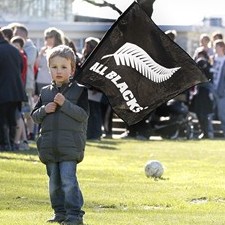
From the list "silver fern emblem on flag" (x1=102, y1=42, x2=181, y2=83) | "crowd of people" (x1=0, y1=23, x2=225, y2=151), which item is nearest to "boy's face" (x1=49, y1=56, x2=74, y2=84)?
"crowd of people" (x1=0, y1=23, x2=225, y2=151)

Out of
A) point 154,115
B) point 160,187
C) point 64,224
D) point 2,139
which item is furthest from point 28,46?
point 64,224

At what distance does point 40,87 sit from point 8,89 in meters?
4.68

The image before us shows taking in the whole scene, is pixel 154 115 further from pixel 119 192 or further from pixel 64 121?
pixel 64 121

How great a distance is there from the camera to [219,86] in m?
27.9

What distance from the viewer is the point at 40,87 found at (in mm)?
25078

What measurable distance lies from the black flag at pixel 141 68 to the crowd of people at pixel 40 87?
2.13 feet

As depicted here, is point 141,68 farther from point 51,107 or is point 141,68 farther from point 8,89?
point 8,89

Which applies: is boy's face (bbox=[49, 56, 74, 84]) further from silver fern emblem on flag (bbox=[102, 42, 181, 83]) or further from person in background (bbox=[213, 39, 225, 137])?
person in background (bbox=[213, 39, 225, 137])

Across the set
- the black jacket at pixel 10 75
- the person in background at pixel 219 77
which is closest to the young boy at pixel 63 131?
the black jacket at pixel 10 75

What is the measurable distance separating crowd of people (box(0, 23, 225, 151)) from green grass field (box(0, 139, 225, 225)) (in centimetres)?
79

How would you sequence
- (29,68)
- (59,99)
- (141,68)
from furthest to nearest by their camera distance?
(29,68) < (141,68) < (59,99)

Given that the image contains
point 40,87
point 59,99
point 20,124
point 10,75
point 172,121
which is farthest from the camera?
point 172,121

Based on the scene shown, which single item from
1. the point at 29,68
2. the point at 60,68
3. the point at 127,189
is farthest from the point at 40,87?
the point at 60,68

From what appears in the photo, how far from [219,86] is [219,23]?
23.8m
